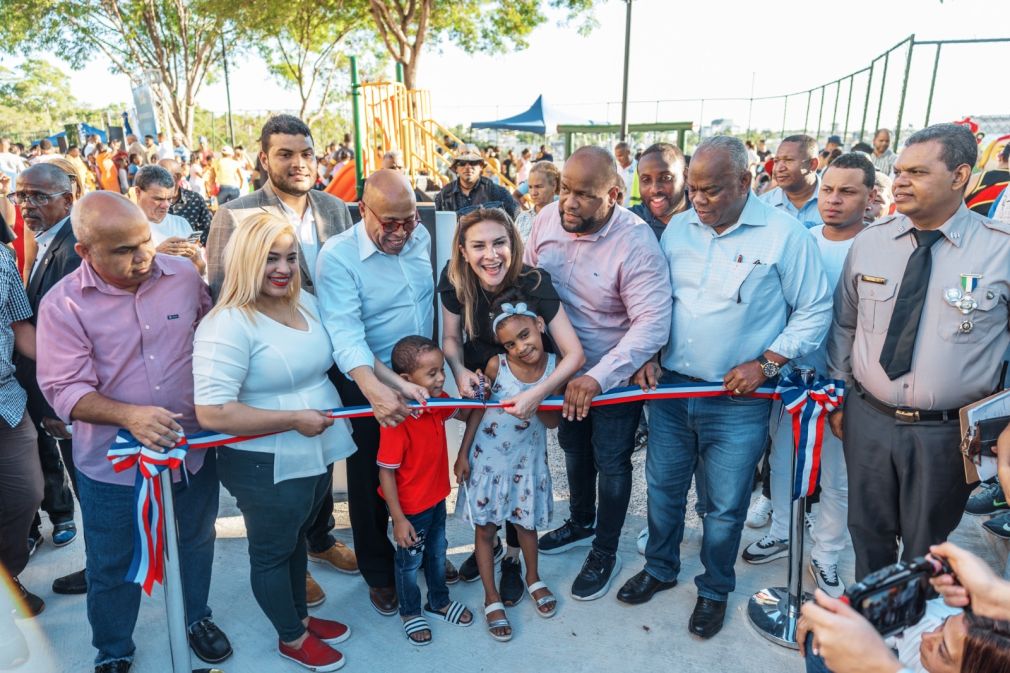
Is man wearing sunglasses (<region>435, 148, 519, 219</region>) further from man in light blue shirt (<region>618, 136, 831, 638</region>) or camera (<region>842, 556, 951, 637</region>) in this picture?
camera (<region>842, 556, 951, 637</region>)

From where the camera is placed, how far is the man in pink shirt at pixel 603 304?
121 inches

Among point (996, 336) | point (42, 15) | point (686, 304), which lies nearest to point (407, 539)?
point (686, 304)

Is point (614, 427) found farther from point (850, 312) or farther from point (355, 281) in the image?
point (355, 281)

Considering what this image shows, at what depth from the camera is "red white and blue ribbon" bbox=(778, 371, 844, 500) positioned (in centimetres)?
296

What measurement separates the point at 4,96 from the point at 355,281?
212 ft

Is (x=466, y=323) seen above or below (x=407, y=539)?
above

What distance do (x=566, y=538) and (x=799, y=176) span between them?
3.19 meters

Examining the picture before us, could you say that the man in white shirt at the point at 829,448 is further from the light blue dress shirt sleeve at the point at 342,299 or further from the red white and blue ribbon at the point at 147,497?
the red white and blue ribbon at the point at 147,497

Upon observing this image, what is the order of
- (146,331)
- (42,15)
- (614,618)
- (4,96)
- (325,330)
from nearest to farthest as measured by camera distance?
(146,331) → (325,330) → (614,618) → (42,15) → (4,96)

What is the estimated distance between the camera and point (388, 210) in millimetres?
2916

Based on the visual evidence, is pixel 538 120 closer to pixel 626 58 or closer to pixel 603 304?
pixel 626 58

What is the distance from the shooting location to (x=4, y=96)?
51.3 metres

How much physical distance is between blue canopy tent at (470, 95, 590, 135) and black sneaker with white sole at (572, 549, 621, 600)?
19998mm

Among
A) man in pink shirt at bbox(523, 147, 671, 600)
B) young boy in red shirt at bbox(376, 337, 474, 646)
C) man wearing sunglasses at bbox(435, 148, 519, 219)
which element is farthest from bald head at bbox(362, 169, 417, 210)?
man wearing sunglasses at bbox(435, 148, 519, 219)
